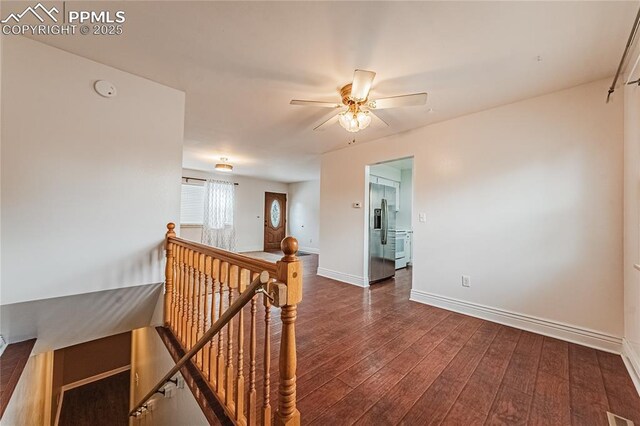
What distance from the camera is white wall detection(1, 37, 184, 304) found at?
5.79ft

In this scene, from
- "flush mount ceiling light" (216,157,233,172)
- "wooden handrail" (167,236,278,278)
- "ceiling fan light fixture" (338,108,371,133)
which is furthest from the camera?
"flush mount ceiling light" (216,157,233,172)

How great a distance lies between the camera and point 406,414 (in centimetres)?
142

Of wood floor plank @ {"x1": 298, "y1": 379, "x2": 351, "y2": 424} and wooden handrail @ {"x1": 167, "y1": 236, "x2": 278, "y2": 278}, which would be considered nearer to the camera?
wooden handrail @ {"x1": 167, "y1": 236, "x2": 278, "y2": 278}

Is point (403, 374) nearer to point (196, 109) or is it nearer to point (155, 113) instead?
point (155, 113)

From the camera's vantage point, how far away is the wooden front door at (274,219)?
8.34 metres

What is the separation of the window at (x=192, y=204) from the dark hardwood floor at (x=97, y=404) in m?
3.64

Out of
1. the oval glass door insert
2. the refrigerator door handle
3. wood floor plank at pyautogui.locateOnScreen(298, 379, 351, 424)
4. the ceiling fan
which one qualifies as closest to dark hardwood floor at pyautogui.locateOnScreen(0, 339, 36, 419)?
wood floor plank at pyautogui.locateOnScreen(298, 379, 351, 424)

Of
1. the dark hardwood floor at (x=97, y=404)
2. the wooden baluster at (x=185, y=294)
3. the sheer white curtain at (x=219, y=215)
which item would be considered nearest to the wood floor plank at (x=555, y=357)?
the wooden baluster at (x=185, y=294)

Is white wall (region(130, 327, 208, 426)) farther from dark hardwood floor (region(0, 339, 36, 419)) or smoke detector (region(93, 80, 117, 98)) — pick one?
smoke detector (region(93, 80, 117, 98))

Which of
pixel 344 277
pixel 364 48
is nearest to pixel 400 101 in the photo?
pixel 364 48

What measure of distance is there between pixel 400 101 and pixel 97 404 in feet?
19.3

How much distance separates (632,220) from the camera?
187cm

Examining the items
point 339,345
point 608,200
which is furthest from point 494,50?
point 339,345

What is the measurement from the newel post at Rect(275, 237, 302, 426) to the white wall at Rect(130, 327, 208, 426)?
0.74 m
